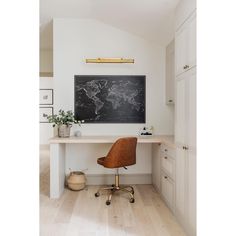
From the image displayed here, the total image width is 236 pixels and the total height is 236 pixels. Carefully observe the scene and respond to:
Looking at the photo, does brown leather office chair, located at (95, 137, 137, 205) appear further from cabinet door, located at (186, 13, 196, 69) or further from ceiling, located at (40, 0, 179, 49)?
ceiling, located at (40, 0, 179, 49)

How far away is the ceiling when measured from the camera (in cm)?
307

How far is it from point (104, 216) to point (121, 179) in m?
1.36

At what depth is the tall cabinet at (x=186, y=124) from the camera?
2193 mm

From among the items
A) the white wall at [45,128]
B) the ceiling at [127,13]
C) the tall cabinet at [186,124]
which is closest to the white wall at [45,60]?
the ceiling at [127,13]

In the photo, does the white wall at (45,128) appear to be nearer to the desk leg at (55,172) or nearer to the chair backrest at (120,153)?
the desk leg at (55,172)

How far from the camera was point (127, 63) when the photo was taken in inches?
160

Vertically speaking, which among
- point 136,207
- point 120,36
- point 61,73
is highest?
point 120,36

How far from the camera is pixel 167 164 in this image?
3104 millimetres
